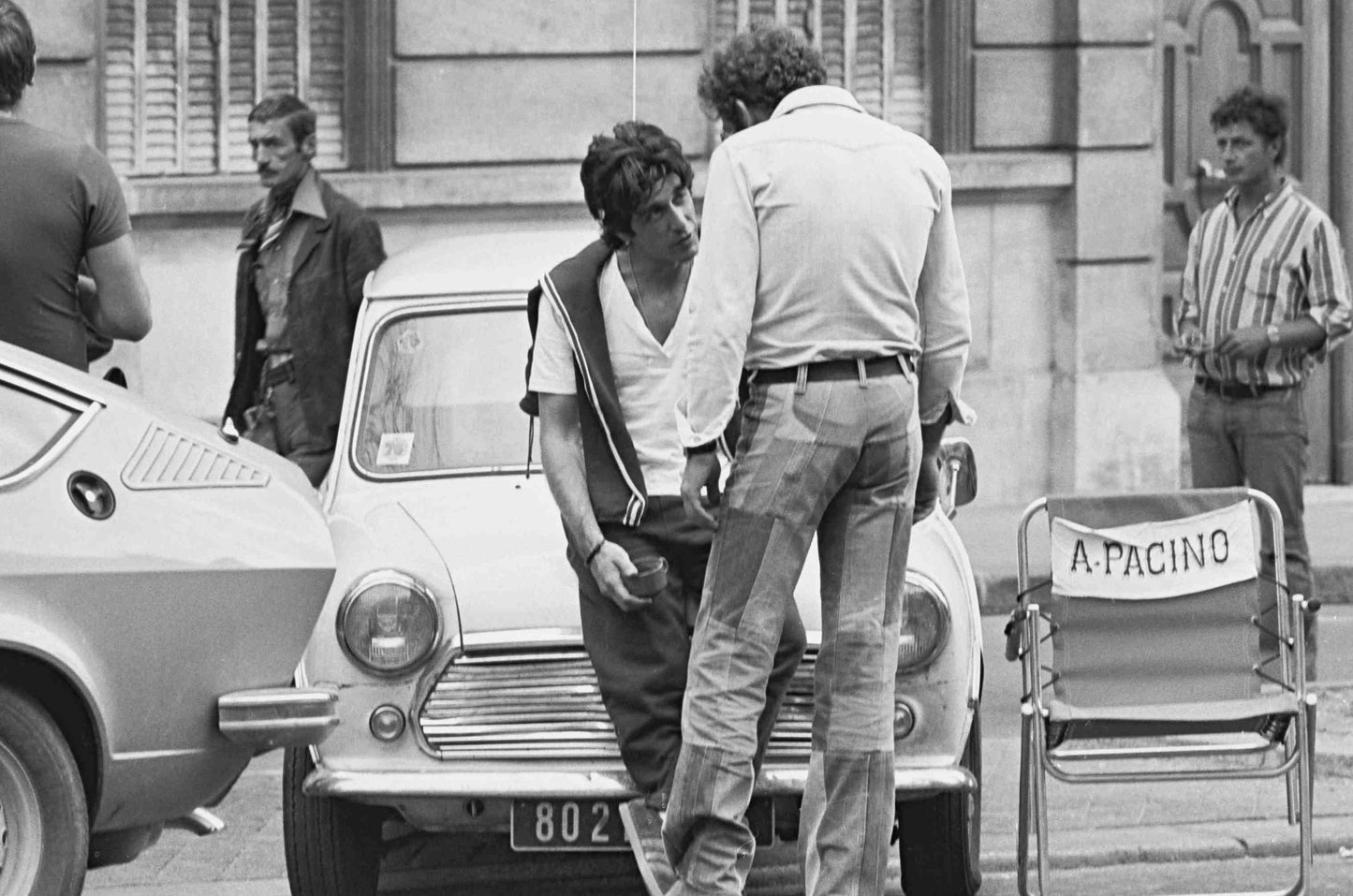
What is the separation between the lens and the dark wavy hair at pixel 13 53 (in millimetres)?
5461

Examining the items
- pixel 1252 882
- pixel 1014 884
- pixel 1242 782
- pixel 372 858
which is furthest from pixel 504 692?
pixel 1242 782

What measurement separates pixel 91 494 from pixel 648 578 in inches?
45.5

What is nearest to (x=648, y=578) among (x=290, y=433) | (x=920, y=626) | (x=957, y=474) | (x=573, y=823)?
(x=573, y=823)

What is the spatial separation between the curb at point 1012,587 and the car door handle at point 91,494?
6498mm

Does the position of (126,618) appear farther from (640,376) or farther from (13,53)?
(13,53)

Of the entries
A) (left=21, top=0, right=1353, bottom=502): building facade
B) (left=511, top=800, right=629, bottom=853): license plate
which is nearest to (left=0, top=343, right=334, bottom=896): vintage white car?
(left=511, top=800, right=629, bottom=853): license plate

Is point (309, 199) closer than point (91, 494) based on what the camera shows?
No

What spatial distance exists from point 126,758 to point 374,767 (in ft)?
2.32

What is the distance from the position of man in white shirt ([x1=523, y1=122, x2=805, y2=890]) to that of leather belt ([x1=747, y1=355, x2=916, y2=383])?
338mm

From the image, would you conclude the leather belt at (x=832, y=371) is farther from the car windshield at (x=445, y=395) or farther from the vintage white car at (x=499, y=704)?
the car windshield at (x=445, y=395)

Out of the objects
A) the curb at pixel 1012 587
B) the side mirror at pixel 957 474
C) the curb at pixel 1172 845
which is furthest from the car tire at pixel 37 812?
the curb at pixel 1012 587

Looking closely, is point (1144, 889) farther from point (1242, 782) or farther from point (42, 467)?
point (42, 467)

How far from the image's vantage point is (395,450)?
6355 millimetres

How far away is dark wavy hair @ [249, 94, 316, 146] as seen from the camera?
27.3 ft
